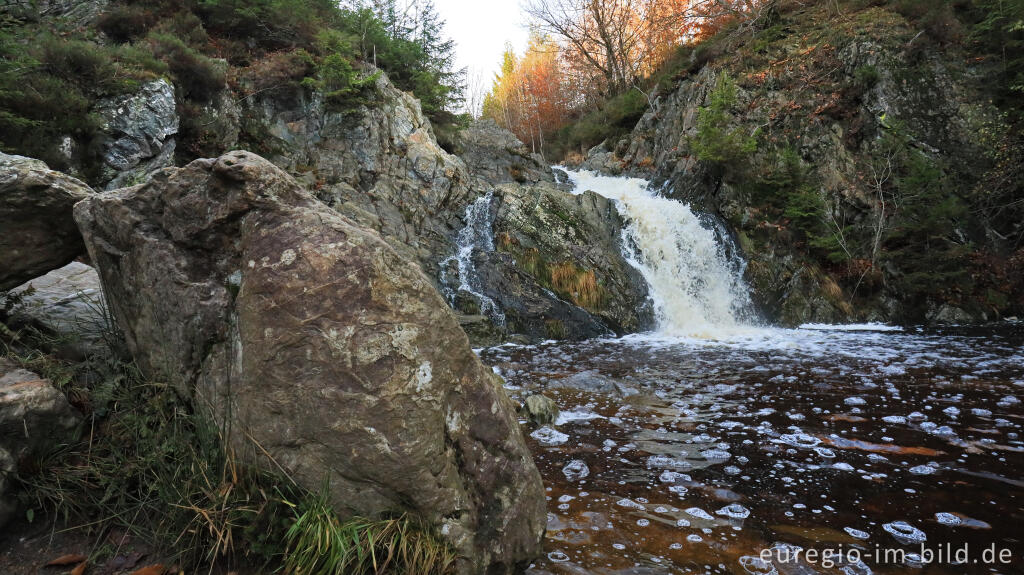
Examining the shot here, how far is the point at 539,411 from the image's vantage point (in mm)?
5168

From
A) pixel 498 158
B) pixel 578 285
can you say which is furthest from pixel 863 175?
pixel 498 158

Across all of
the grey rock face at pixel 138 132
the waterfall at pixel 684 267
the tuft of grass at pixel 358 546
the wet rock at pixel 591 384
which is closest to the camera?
the tuft of grass at pixel 358 546

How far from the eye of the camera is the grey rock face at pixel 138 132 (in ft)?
31.0

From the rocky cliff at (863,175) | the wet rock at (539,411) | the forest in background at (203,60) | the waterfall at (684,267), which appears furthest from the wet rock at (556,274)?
the forest in background at (203,60)

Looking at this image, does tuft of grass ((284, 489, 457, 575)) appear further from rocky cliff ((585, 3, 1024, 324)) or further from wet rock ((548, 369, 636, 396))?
rocky cliff ((585, 3, 1024, 324))

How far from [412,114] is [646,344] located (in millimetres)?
11474

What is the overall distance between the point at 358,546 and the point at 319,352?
93cm

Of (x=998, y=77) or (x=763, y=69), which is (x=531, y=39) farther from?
(x=998, y=77)

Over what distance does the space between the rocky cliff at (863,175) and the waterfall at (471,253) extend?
6.97m

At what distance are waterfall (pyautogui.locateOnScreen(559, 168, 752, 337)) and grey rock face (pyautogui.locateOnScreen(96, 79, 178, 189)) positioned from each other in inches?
469

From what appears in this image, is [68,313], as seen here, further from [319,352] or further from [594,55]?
[594,55]

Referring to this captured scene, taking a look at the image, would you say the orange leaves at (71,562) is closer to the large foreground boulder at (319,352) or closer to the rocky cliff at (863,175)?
the large foreground boulder at (319,352)

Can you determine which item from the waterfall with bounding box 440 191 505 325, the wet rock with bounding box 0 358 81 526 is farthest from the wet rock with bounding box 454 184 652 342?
the wet rock with bounding box 0 358 81 526

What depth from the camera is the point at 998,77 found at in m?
13.0
